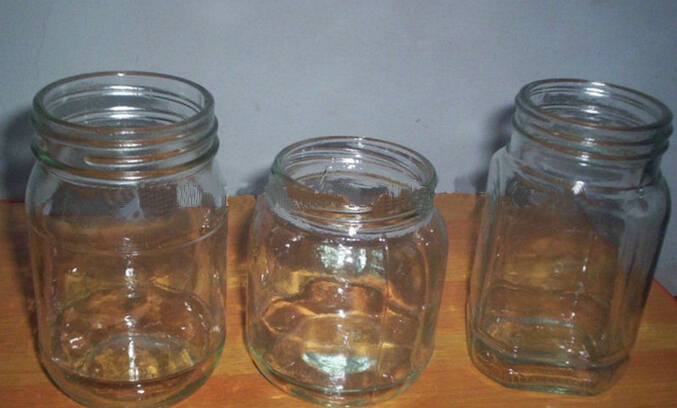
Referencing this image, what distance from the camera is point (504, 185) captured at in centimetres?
64

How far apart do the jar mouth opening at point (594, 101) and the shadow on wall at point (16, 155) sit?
57cm

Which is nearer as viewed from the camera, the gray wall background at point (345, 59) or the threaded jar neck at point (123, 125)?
the threaded jar neck at point (123, 125)

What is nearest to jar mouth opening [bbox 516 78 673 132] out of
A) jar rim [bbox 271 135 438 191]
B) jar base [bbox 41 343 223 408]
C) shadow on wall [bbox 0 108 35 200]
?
jar rim [bbox 271 135 438 191]

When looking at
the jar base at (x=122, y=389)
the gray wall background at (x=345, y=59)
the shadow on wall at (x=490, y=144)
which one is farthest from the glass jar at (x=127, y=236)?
the shadow on wall at (x=490, y=144)

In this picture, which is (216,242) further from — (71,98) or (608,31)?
(608,31)

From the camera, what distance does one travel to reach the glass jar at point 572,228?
579 mm

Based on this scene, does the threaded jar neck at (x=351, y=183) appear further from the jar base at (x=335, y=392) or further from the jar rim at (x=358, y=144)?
the jar base at (x=335, y=392)

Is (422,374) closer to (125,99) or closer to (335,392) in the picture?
(335,392)

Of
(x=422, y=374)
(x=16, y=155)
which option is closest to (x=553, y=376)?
(x=422, y=374)

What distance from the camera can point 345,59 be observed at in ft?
2.82

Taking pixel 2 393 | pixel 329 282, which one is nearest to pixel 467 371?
pixel 329 282

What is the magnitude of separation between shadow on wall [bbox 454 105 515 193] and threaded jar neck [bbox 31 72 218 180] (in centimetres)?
47

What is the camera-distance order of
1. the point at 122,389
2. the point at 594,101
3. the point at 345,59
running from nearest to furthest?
the point at 122,389 < the point at 594,101 < the point at 345,59

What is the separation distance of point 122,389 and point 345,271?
0.79ft
